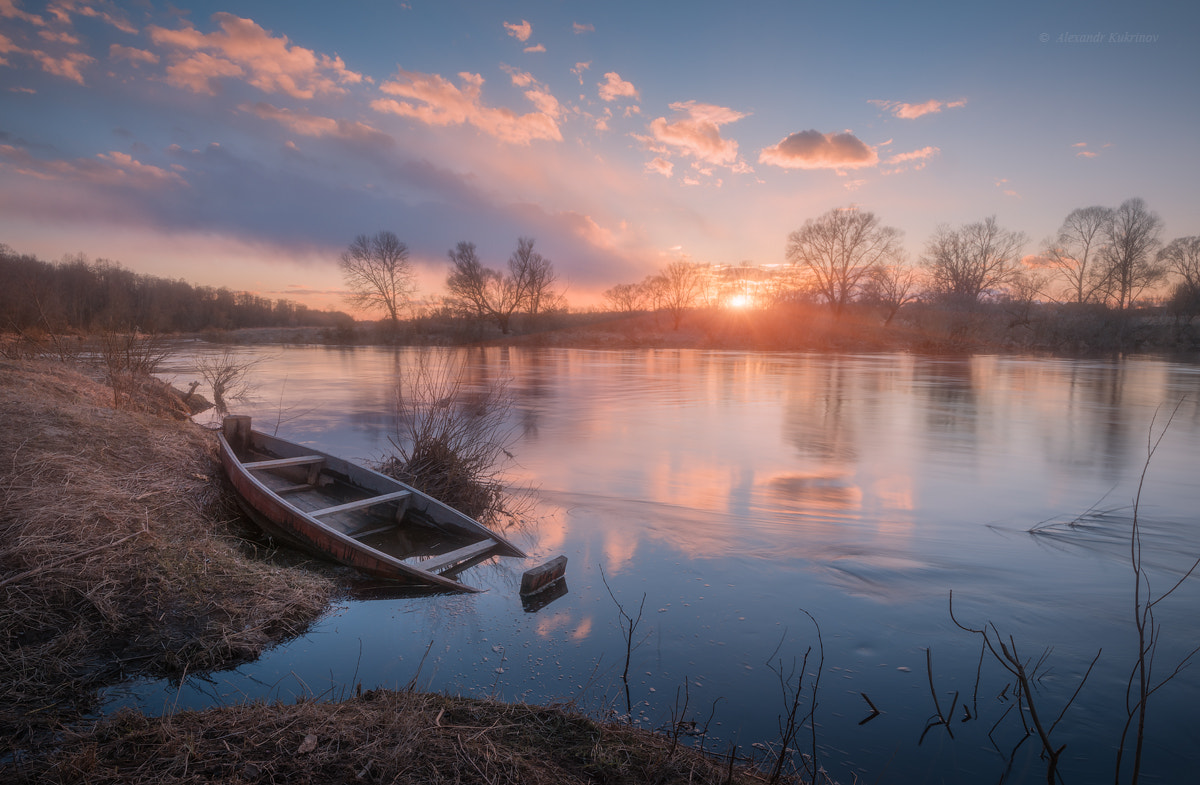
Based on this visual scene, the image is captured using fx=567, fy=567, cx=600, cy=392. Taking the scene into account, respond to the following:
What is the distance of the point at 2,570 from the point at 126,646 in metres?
1.20

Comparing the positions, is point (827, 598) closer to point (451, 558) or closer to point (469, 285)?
point (451, 558)

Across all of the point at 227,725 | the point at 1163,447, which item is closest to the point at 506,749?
the point at 227,725

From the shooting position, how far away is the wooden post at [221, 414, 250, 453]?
9.20 metres

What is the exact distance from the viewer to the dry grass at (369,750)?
2594 millimetres

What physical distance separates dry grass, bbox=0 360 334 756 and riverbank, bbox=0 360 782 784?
0.01 m

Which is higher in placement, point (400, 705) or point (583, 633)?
point (400, 705)

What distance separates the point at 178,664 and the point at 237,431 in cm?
631

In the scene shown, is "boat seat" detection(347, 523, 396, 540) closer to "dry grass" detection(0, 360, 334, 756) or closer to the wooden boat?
the wooden boat

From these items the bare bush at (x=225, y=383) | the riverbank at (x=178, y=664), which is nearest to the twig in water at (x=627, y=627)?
the riverbank at (x=178, y=664)

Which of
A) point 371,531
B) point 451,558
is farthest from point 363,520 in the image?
point 451,558

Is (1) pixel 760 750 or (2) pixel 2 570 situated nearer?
(1) pixel 760 750

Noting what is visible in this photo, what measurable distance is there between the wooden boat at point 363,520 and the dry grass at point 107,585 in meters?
0.44

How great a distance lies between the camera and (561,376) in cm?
2750

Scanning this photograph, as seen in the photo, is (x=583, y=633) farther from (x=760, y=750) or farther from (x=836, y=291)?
(x=836, y=291)
